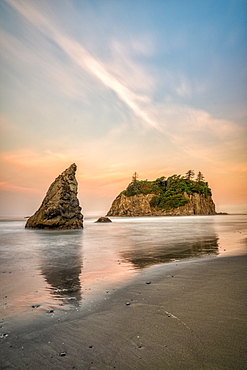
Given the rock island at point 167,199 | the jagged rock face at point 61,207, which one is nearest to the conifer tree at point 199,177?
the rock island at point 167,199

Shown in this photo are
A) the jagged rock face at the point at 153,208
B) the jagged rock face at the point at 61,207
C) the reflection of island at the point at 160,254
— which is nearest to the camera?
the reflection of island at the point at 160,254

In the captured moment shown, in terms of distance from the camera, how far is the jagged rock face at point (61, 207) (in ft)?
105

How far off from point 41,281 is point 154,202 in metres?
135

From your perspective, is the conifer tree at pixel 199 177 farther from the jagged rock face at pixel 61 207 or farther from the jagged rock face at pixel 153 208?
the jagged rock face at pixel 61 207

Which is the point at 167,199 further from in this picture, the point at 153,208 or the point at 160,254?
the point at 160,254

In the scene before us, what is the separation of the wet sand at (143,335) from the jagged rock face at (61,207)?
2903 centimetres

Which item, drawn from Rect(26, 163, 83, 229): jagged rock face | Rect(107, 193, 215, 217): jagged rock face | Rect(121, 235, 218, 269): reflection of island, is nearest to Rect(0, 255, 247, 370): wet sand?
Rect(121, 235, 218, 269): reflection of island

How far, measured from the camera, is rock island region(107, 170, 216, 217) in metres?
131

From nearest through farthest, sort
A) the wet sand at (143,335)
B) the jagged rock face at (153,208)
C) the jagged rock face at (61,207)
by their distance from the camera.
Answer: the wet sand at (143,335)
the jagged rock face at (61,207)
the jagged rock face at (153,208)

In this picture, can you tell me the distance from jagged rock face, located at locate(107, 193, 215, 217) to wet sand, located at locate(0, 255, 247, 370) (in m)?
129

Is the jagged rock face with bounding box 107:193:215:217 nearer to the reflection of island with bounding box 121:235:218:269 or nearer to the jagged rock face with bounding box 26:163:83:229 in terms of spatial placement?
the jagged rock face with bounding box 26:163:83:229

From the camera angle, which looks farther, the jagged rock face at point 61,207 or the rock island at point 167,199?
the rock island at point 167,199

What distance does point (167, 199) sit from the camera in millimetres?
136625

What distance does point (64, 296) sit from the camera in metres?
5.30
